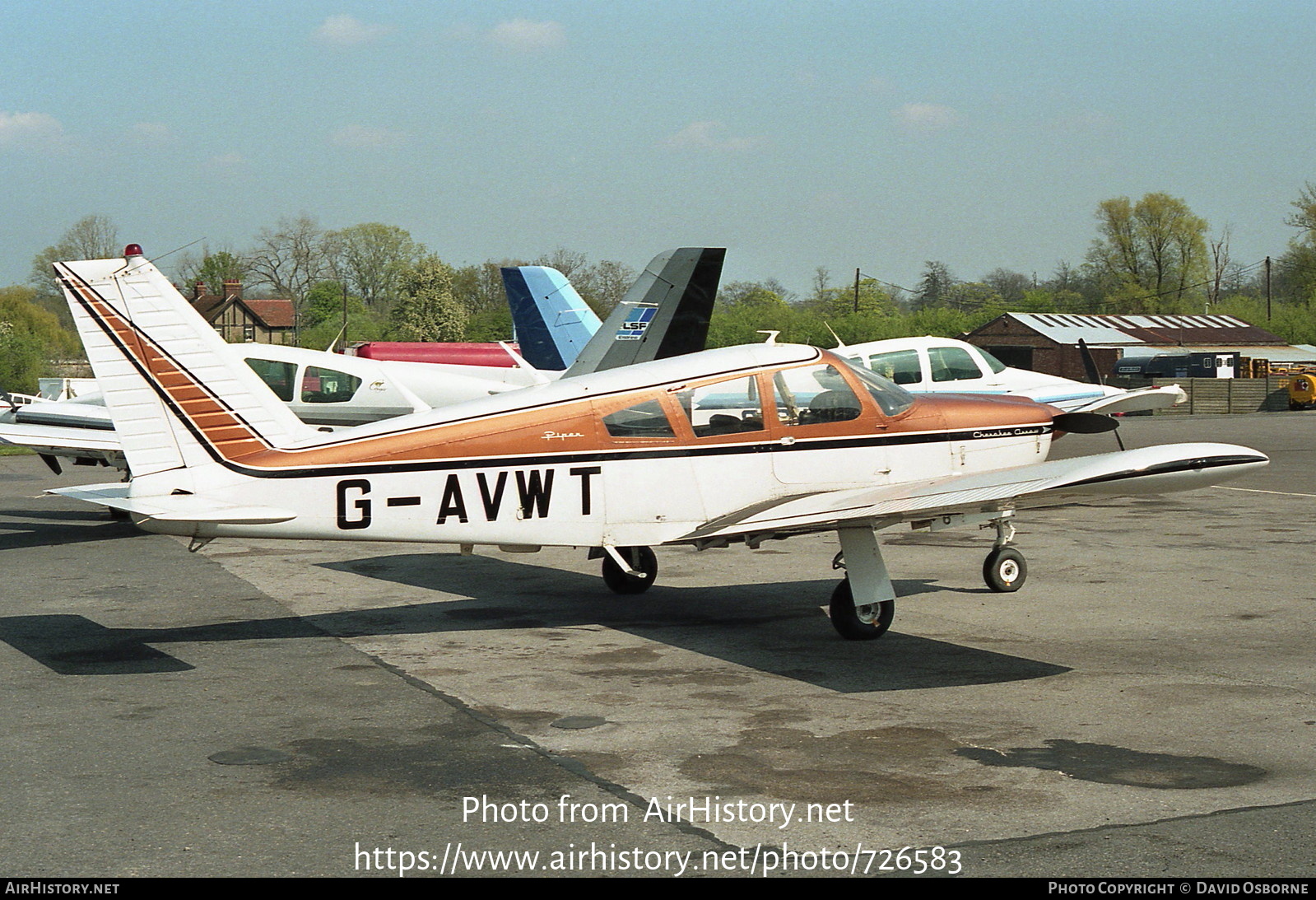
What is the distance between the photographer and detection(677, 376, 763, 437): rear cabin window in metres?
9.73

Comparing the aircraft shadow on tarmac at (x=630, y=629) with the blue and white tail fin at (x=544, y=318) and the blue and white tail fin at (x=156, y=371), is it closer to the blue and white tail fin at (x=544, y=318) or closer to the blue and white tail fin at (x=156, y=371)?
the blue and white tail fin at (x=156, y=371)

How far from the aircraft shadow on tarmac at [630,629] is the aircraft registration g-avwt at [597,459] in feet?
1.99

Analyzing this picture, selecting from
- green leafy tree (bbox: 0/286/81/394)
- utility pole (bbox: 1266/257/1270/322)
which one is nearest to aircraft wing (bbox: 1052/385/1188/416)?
green leafy tree (bbox: 0/286/81/394)

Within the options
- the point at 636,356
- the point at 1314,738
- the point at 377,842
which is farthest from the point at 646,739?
the point at 636,356

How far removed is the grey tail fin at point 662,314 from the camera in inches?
674

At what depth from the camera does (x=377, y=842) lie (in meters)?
5.35

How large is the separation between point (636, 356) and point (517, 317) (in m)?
9.65

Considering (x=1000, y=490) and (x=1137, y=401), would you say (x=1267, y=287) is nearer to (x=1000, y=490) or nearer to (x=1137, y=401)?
(x=1137, y=401)

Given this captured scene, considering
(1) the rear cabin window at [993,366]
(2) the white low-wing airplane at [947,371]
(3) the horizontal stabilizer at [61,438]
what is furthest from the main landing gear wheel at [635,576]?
(1) the rear cabin window at [993,366]

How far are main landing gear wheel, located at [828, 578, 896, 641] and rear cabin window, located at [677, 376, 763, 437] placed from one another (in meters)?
1.48

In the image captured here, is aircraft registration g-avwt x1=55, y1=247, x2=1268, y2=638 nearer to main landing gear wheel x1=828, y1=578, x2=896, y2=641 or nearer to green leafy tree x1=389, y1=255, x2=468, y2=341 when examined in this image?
main landing gear wheel x1=828, y1=578, x2=896, y2=641

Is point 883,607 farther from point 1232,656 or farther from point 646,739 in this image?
point 646,739

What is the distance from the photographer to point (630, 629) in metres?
10.4

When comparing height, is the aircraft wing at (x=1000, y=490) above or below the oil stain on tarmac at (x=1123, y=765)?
above
